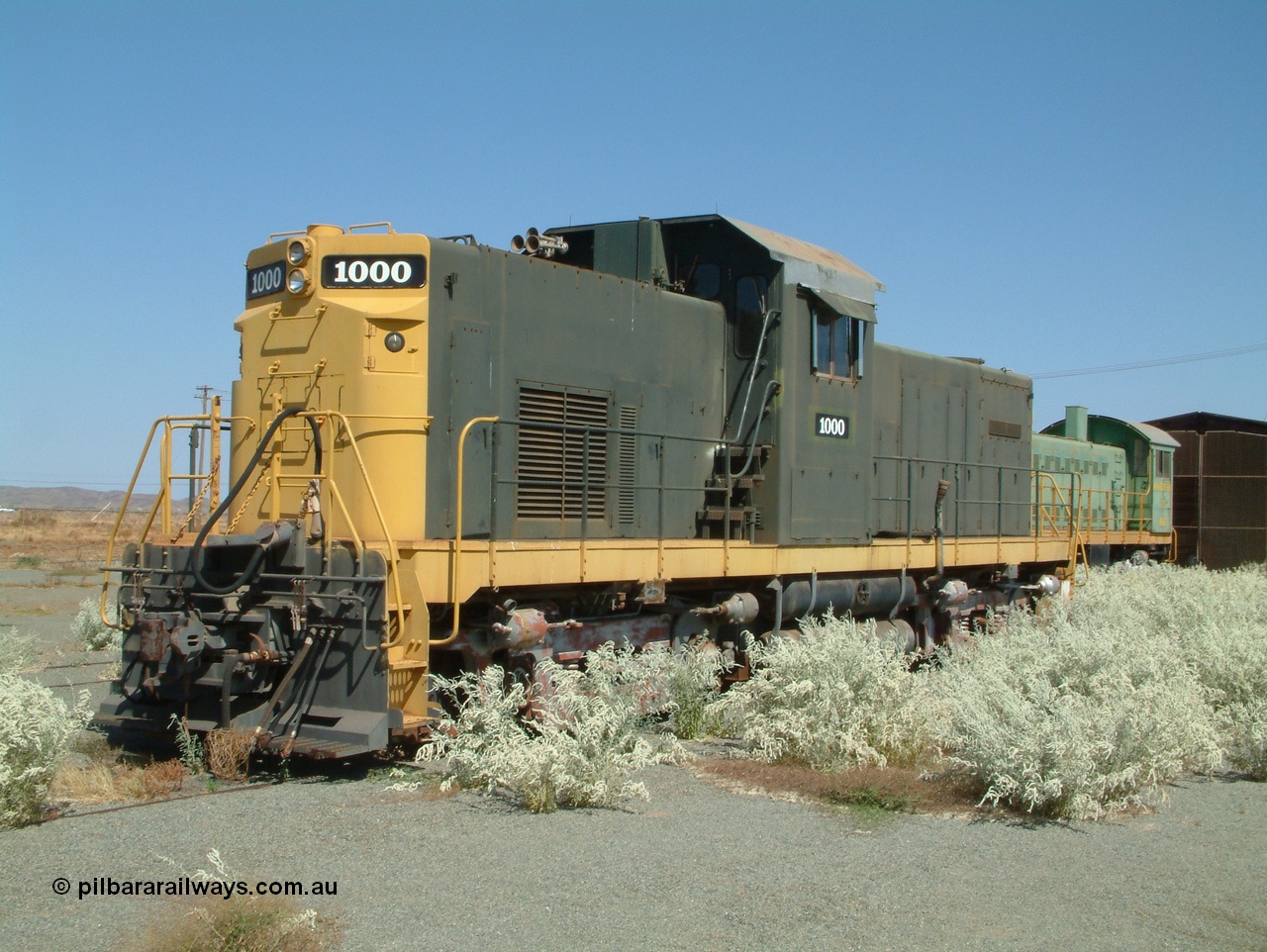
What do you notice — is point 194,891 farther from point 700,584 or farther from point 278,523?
point 700,584

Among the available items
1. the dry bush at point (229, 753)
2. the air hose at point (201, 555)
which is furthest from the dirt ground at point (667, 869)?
the air hose at point (201, 555)

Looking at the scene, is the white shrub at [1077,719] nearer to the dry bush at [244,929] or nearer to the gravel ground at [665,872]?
the gravel ground at [665,872]

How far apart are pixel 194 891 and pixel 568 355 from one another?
4937 millimetres

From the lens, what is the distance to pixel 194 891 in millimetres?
4539

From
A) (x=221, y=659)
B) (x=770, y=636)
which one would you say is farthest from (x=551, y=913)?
(x=770, y=636)

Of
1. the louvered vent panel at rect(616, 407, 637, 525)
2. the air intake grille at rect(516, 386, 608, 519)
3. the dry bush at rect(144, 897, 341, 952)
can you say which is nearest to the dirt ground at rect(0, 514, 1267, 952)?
the dry bush at rect(144, 897, 341, 952)

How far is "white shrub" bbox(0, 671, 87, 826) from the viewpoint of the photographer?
18.0 feet

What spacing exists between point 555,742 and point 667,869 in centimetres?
145

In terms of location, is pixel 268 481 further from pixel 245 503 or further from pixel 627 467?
pixel 627 467

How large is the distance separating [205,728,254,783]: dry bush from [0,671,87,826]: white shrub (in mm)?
807

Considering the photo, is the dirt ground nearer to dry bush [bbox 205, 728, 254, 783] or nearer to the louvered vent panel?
dry bush [bbox 205, 728, 254, 783]

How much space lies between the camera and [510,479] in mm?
8031

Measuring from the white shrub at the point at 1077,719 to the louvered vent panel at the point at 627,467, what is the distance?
2677mm

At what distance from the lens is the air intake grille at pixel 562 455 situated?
8180 mm
